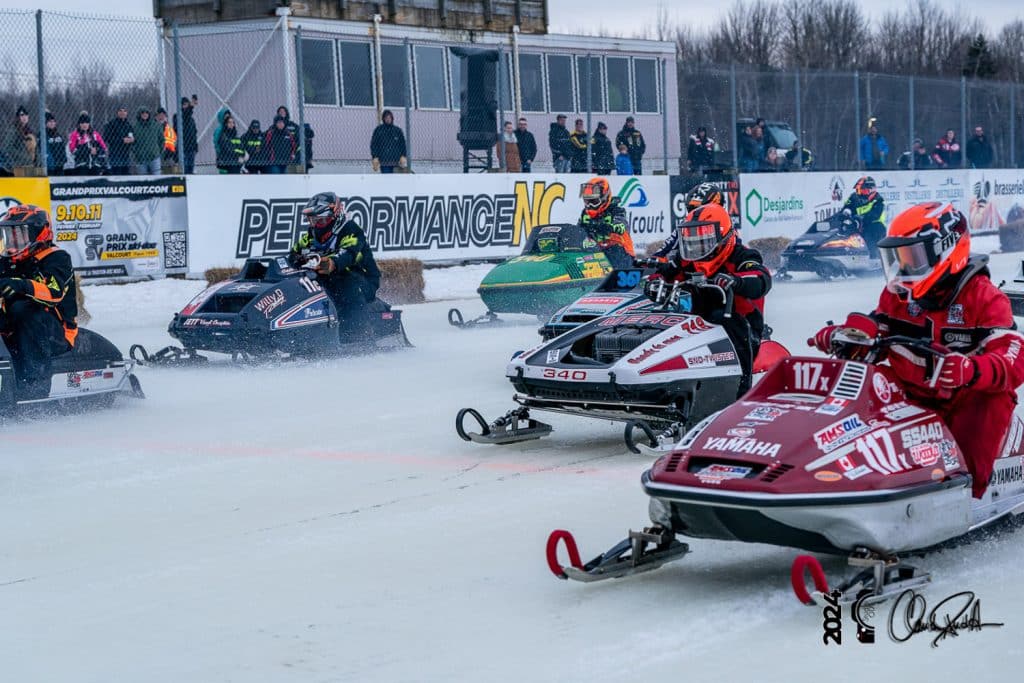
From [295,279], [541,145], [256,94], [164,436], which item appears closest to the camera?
[164,436]

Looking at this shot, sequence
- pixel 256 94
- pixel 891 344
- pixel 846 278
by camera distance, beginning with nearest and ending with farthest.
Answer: pixel 891 344 < pixel 846 278 < pixel 256 94

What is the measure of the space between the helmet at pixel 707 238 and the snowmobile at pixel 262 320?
191 inches

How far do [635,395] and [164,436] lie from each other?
3.21m

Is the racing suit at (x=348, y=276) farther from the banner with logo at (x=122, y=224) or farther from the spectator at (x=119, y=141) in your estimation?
the spectator at (x=119, y=141)

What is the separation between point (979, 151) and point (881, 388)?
88.0 ft

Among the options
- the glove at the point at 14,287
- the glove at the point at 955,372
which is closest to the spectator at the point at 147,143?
the glove at the point at 14,287

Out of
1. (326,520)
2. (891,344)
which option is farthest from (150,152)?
(891,344)

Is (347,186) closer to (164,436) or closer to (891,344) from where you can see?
(164,436)

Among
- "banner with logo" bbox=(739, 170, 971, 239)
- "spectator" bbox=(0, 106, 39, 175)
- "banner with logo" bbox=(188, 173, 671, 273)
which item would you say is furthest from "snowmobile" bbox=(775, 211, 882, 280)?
"spectator" bbox=(0, 106, 39, 175)

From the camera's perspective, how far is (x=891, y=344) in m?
5.74

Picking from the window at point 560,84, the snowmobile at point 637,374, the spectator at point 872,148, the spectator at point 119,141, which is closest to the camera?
the snowmobile at point 637,374

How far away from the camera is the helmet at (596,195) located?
15.1 metres

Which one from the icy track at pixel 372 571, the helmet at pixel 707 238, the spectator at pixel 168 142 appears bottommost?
the icy track at pixel 372 571

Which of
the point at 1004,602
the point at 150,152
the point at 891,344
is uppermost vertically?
the point at 150,152
